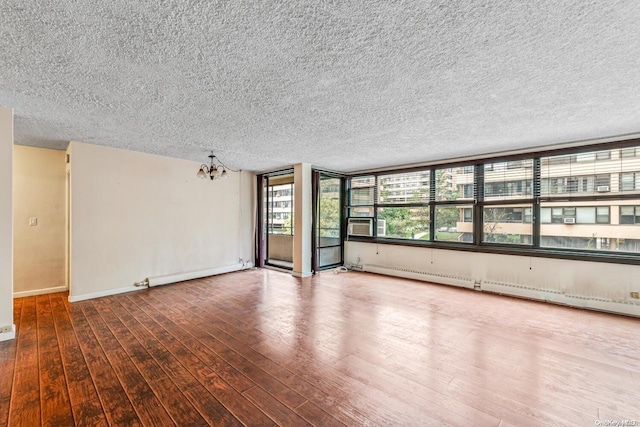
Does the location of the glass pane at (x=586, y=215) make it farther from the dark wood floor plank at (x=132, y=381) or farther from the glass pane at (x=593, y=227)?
the dark wood floor plank at (x=132, y=381)

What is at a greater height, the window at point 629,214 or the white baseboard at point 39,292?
the window at point 629,214

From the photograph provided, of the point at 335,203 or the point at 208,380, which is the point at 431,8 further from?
the point at 335,203

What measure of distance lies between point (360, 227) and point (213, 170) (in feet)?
11.7

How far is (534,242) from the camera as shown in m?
4.54

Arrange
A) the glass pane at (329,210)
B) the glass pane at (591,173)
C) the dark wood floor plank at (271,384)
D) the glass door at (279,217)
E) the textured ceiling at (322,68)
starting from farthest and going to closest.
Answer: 1. the glass door at (279,217)
2. the glass pane at (329,210)
3. the glass pane at (591,173)
4. the dark wood floor plank at (271,384)
5. the textured ceiling at (322,68)

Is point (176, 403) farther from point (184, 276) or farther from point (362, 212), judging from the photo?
point (362, 212)

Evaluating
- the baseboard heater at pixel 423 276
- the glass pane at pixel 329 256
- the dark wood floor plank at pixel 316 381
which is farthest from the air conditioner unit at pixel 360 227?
the dark wood floor plank at pixel 316 381

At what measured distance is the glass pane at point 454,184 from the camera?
17.1ft

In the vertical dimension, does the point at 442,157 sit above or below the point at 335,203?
above

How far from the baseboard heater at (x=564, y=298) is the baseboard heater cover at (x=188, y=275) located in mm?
5067

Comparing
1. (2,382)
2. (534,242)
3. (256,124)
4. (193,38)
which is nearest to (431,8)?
(193,38)

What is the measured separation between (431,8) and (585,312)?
4548 millimetres

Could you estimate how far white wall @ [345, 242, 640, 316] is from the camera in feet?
12.5

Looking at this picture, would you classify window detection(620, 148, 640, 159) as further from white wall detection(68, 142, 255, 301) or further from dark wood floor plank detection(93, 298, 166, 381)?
white wall detection(68, 142, 255, 301)
